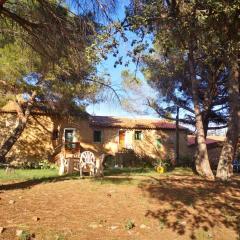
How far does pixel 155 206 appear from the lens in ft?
36.8

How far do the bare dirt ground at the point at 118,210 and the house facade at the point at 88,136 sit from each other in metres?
16.5

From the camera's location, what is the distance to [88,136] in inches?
1340

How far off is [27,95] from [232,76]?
1186 centimetres

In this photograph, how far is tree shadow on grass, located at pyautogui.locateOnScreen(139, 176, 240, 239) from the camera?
392 inches

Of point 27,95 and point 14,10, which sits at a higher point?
point 27,95

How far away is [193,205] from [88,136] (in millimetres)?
23025

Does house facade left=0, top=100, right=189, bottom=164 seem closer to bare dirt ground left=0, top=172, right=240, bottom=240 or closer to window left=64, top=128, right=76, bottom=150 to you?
window left=64, top=128, right=76, bottom=150

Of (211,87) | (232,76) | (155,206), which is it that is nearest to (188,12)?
(155,206)

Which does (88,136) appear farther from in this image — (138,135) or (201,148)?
(201,148)

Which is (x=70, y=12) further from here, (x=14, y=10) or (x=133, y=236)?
(x=133, y=236)

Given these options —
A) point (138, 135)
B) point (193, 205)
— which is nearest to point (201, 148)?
point (193, 205)

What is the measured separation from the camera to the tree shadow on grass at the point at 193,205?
996 centimetres

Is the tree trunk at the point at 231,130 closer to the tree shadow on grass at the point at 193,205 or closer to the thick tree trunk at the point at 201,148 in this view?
the thick tree trunk at the point at 201,148

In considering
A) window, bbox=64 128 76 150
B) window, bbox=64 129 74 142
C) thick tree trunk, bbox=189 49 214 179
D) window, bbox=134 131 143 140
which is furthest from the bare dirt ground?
window, bbox=134 131 143 140
